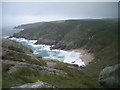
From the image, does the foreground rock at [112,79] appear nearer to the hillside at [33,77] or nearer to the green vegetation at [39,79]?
the hillside at [33,77]

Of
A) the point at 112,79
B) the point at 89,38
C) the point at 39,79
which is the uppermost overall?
the point at 89,38

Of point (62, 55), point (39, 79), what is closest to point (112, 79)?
point (39, 79)

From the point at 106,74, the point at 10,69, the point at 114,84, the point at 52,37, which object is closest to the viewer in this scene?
the point at 114,84

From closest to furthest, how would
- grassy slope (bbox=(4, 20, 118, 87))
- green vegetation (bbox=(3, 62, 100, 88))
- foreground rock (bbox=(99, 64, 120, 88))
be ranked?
green vegetation (bbox=(3, 62, 100, 88)), foreground rock (bbox=(99, 64, 120, 88)), grassy slope (bbox=(4, 20, 118, 87))

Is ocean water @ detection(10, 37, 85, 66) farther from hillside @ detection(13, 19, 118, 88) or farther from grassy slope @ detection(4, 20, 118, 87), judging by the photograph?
grassy slope @ detection(4, 20, 118, 87)

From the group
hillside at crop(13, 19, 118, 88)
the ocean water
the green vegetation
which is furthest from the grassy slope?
the green vegetation

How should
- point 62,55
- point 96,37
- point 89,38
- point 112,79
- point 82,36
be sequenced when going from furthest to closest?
point 82,36
point 89,38
point 96,37
point 62,55
point 112,79

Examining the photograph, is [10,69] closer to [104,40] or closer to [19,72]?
[19,72]

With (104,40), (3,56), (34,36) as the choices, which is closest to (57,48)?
(104,40)

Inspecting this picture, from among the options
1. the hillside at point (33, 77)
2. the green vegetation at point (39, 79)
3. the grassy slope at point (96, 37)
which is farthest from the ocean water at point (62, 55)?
the green vegetation at point (39, 79)

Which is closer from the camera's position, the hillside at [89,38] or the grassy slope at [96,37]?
the grassy slope at [96,37]

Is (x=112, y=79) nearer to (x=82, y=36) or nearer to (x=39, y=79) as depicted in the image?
(x=39, y=79)
